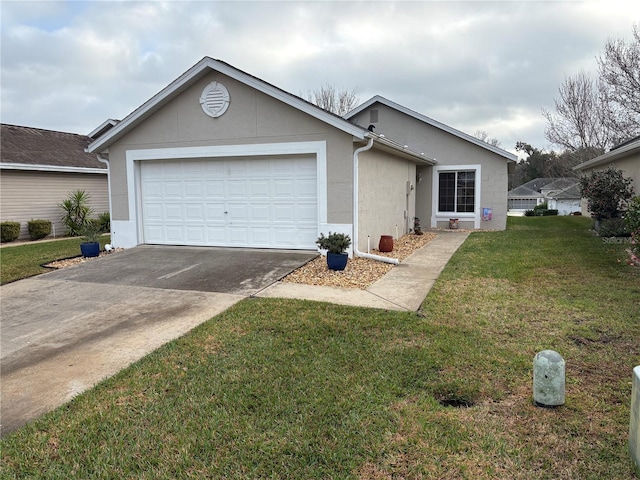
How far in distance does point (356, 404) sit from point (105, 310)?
4.50m

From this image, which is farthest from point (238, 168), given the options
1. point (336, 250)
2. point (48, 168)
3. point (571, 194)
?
point (571, 194)

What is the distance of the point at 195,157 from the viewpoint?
35.2 feet

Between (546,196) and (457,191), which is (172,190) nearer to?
(457,191)

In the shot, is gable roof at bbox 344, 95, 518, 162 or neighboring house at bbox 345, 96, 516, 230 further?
neighboring house at bbox 345, 96, 516, 230

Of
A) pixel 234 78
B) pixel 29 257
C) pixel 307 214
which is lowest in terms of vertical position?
pixel 29 257

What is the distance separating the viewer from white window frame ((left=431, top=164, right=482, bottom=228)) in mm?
17500

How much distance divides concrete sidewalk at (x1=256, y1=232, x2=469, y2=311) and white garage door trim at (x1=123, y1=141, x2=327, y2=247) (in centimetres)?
244

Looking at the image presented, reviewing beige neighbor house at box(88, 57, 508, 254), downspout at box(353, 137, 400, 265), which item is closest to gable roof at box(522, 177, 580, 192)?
beige neighbor house at box(88, 57, 508, 254)

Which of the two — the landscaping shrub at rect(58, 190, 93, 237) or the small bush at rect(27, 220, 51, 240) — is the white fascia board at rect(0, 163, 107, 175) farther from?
the small bush at rect(27, 220, 51, 240)

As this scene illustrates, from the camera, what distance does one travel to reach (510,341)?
4.86 m

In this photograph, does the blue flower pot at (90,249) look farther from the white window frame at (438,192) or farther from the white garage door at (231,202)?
the white window frame at (438,192)

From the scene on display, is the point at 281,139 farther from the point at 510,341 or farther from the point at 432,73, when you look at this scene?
the point at 432,73

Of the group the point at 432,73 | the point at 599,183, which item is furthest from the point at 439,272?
the point at 432,73

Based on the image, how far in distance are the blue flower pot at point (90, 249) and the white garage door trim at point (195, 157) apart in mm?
1071
